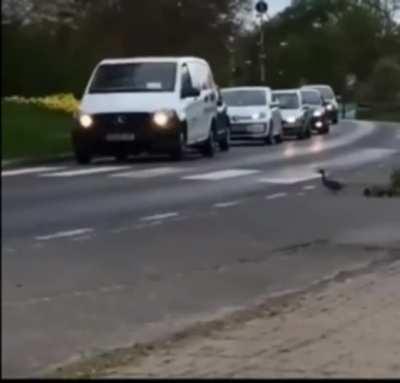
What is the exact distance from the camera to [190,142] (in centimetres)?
668

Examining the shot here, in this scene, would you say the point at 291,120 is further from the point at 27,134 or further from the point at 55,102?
the point at 27,134

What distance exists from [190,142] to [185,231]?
10.4 feet

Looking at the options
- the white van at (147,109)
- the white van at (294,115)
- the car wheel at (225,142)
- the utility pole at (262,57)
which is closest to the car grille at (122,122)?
the white van at (147,109)

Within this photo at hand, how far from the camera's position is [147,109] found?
232 inches

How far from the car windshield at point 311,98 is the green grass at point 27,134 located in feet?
9.35

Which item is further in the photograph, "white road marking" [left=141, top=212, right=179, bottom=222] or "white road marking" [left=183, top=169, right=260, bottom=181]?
"white road marking" [left=141, top=212, right=179, bottom=222]

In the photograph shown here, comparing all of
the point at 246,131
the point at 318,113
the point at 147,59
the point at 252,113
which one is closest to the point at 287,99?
the point at 252,113

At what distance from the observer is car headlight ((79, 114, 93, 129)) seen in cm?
538

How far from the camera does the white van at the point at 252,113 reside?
278 inches

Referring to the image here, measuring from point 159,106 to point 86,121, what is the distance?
525mm

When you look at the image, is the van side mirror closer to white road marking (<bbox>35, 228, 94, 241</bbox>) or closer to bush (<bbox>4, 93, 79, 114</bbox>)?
white road marking (<bbox>35, 228, 94, 241</bbox>)

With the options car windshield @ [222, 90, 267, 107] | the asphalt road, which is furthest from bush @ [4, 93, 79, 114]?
car windshield @ [222, 90, 267, 107]

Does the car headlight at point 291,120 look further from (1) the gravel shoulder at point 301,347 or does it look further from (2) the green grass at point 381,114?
(1) the gravel shoulder at point 301,347

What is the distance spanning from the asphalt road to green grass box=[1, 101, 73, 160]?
0.06 metres
